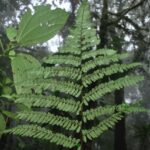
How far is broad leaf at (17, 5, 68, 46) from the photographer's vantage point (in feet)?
2.58

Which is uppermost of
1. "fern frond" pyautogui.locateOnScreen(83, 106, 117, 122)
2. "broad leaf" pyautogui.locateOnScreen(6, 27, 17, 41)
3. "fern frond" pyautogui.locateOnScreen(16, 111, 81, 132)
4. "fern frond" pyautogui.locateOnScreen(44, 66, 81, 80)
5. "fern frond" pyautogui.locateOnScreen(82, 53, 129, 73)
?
"broad leaf" pyautogui.locateOnScreen(6, 27, 17, 41)

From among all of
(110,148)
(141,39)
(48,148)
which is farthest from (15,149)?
(141,39)

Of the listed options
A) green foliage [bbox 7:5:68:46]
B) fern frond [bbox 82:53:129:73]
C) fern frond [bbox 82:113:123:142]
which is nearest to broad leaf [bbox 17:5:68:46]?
green foliage [bbox 7:5:68:46]

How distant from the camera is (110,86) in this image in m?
0.81

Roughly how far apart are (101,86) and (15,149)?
18.3 meters

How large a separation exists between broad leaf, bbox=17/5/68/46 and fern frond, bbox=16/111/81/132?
0.15m

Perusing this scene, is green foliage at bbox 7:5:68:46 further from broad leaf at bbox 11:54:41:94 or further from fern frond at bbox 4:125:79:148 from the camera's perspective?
fern frond at bbox 4:125:79:148

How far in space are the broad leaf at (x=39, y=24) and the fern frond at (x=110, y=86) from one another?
0.15 metres

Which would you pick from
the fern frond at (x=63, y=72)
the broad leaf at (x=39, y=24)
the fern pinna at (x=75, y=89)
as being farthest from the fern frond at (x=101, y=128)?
the broad leaf at (x=39, y=24)

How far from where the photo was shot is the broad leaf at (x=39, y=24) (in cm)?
79

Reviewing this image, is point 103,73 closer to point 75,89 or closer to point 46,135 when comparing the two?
point 75,89

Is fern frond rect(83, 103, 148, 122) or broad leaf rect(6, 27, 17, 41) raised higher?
broad leaf rect(6, 27, 17, 41)

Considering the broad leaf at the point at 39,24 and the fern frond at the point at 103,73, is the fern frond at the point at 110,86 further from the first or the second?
the broad leaf at the point at 39,24

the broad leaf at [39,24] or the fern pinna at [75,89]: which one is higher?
the broad leaf at [39,24]
